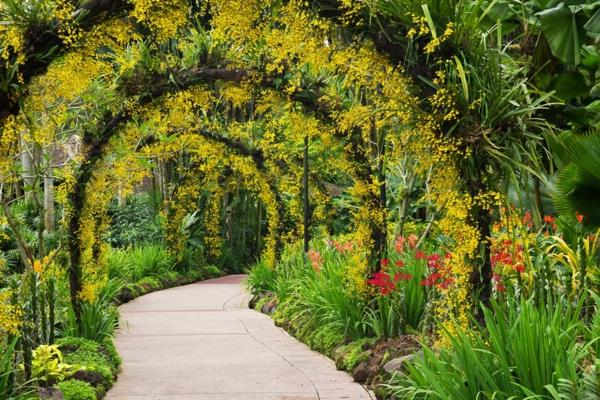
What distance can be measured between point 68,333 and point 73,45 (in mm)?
4368

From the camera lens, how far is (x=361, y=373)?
7.64 meters

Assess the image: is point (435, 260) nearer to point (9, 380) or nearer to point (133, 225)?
point (9, 380)

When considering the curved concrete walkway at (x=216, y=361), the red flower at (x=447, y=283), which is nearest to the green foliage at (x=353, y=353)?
the curved concrete walkway at (x=216, y=361)

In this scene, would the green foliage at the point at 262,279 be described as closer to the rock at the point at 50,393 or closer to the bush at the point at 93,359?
the bush at the point at 93,359

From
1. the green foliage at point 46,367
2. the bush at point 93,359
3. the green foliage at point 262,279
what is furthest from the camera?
the green foliage at point 262,279

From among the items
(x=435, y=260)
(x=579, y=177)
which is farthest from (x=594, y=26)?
(x=435, y=260)

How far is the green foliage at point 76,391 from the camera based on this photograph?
6387 mm

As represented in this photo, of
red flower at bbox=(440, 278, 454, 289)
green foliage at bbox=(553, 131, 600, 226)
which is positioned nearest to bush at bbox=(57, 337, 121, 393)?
red flower at bbox=(440, 278, 454, 289)

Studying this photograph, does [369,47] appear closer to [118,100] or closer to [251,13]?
[251,13]

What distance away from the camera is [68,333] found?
8.70 meters

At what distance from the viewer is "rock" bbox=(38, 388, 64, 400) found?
6.02 metres

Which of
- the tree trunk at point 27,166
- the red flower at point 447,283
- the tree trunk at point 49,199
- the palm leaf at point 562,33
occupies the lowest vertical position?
the red flower at point 447,283

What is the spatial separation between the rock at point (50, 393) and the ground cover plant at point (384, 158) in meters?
0.10

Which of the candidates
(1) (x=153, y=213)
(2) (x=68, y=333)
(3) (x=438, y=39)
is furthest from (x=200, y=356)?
(1) (x=153, y=213)
